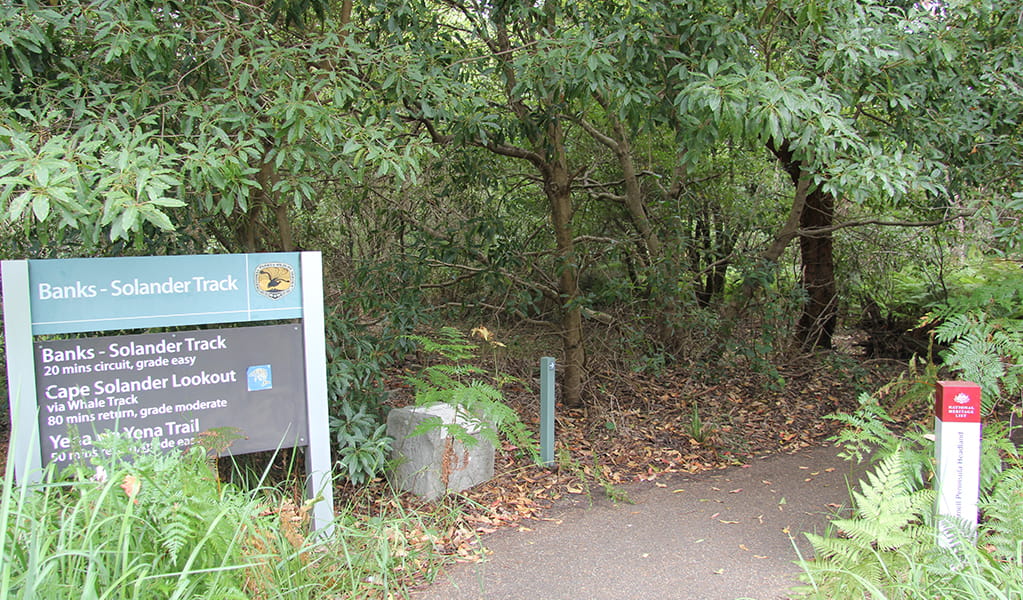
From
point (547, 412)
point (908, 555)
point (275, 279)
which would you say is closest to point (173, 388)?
point (275, 279)

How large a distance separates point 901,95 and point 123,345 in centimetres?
488

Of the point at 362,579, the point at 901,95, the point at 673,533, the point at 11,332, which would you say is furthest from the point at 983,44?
the point at 11,332

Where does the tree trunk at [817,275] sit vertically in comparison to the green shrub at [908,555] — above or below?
above

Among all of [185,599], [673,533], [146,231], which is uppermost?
[146,231]

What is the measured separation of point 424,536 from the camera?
4.25 metres

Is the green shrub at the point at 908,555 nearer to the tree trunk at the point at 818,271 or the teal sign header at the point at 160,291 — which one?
the teal sign header at the point at 160,291

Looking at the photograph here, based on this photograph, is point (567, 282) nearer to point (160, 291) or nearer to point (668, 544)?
point (668, 544)

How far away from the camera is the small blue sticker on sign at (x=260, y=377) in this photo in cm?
391

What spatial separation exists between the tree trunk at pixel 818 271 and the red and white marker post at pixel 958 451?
18.1 ft

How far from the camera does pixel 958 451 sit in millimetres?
3535

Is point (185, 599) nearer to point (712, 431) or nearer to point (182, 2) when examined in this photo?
point (182, 2)

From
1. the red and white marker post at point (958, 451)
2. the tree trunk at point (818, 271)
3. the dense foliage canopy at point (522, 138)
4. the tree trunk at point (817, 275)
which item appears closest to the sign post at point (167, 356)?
the dense foliage canopy at point (522, 138)

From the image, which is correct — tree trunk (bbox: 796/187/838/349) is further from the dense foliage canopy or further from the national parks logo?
the national parks logo

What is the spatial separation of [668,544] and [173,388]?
9.25 feet
